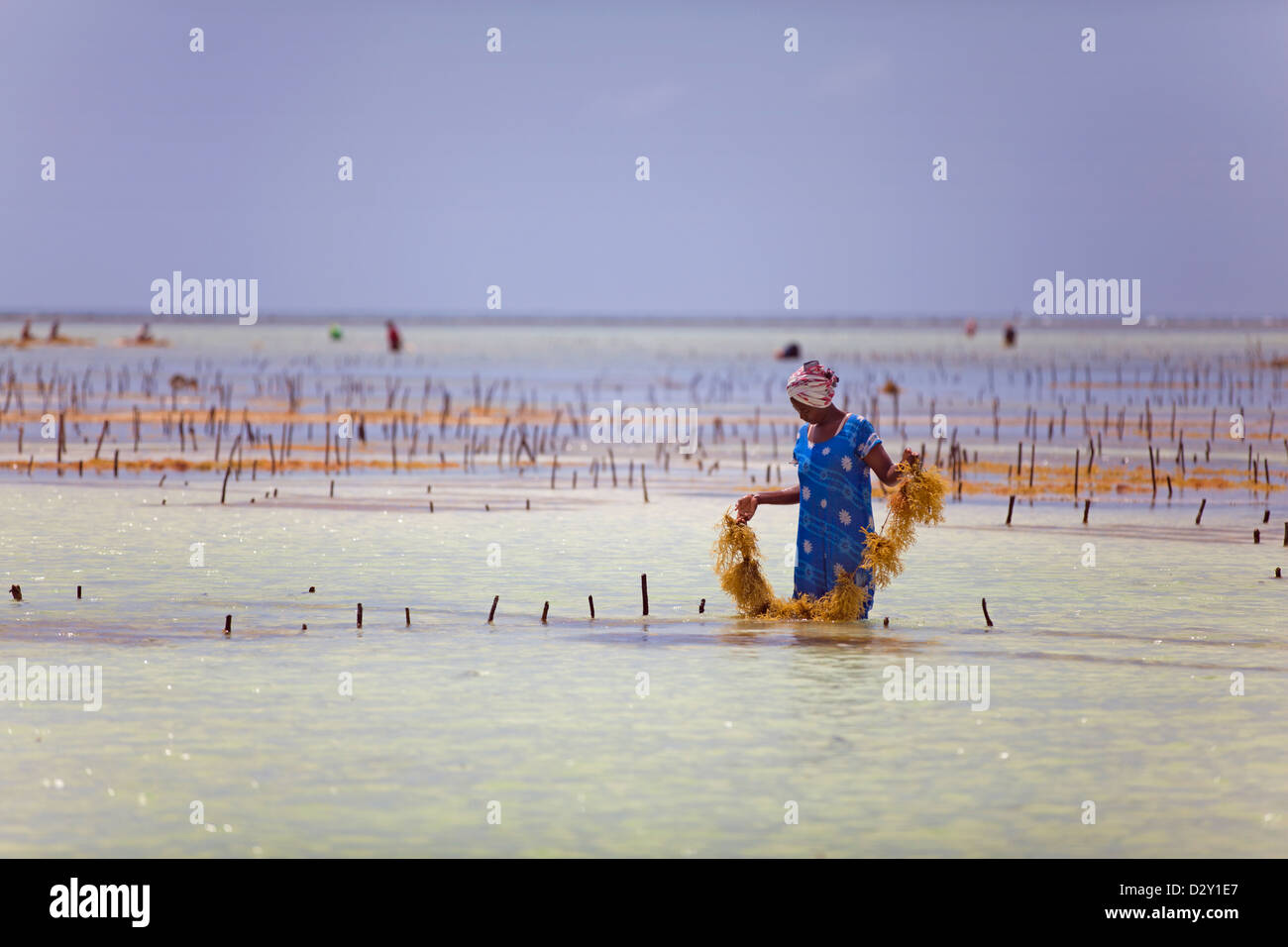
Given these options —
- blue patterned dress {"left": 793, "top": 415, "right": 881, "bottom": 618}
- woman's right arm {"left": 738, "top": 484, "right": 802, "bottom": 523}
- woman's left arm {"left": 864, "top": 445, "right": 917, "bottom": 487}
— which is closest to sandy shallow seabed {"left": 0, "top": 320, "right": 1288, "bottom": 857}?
blue patterned dress {"left": 793, "top": 415, "right": 881, "bottom": 618}

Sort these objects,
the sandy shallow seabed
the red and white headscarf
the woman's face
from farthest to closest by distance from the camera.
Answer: the woman's face < the red and white headscarf < the sandy shallow seabed

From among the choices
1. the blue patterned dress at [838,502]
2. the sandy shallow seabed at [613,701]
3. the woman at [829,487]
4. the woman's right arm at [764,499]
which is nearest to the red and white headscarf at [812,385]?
the woman at [829,487]

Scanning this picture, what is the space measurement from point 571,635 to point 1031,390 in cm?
3995

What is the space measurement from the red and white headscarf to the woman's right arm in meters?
0.59

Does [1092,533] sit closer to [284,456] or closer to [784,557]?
[784,557]

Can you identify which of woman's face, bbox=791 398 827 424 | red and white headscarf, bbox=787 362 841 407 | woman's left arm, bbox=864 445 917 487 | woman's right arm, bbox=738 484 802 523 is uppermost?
red and white headscarf, bbox=787 362 841 407

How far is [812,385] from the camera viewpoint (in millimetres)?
10648

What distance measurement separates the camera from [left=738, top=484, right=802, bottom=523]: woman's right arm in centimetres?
1073

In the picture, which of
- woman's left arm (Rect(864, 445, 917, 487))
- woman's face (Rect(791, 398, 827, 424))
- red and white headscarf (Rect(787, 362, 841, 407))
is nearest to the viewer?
woman's left arm (Rect(864, 445, 917, 487))

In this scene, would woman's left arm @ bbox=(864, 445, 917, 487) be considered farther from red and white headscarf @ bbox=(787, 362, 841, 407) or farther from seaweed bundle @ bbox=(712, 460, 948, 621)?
red and white headscarf @ bbox=(787, 362, 841, 407)

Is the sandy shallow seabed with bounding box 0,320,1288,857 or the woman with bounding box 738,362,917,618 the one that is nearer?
the sandy shallow seabed with bounding box 0,320,1288,857

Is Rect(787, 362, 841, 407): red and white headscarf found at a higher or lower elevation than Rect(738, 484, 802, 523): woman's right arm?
higher

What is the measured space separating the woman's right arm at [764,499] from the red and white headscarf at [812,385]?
0.59m

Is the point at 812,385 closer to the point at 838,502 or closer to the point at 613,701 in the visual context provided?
the point at 838,502
